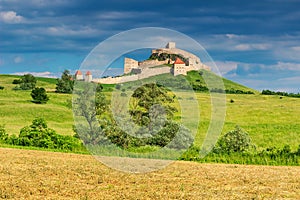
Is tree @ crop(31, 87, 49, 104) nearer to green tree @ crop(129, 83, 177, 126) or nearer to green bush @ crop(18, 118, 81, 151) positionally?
green bush @ crop(18, 118, 81, 151)

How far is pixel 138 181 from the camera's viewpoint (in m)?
17.2

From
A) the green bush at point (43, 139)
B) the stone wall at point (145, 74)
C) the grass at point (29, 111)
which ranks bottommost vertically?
the green bush at point (43, 139)

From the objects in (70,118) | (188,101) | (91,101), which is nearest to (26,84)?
(70,118)

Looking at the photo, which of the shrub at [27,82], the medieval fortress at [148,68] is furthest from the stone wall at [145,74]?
the shrub at [27,82]

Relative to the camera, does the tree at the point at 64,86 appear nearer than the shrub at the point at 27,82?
Yes

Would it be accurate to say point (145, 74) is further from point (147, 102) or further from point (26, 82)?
point (26, 82)

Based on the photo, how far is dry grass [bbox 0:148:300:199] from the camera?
575 inches

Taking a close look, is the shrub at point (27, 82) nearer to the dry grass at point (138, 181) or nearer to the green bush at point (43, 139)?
the green bush at point (43, 139)

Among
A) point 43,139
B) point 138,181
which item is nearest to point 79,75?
point 138,181

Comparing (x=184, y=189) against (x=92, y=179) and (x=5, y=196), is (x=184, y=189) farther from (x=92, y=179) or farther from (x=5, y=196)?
(x=5, y=196)

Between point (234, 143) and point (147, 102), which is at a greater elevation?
point (147, 102)

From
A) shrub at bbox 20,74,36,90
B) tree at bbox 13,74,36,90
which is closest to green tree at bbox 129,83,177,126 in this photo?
tree at bbox 13,74,36,90

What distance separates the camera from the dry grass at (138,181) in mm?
14609

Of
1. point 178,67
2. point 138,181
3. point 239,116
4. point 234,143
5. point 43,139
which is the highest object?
point 178,67
